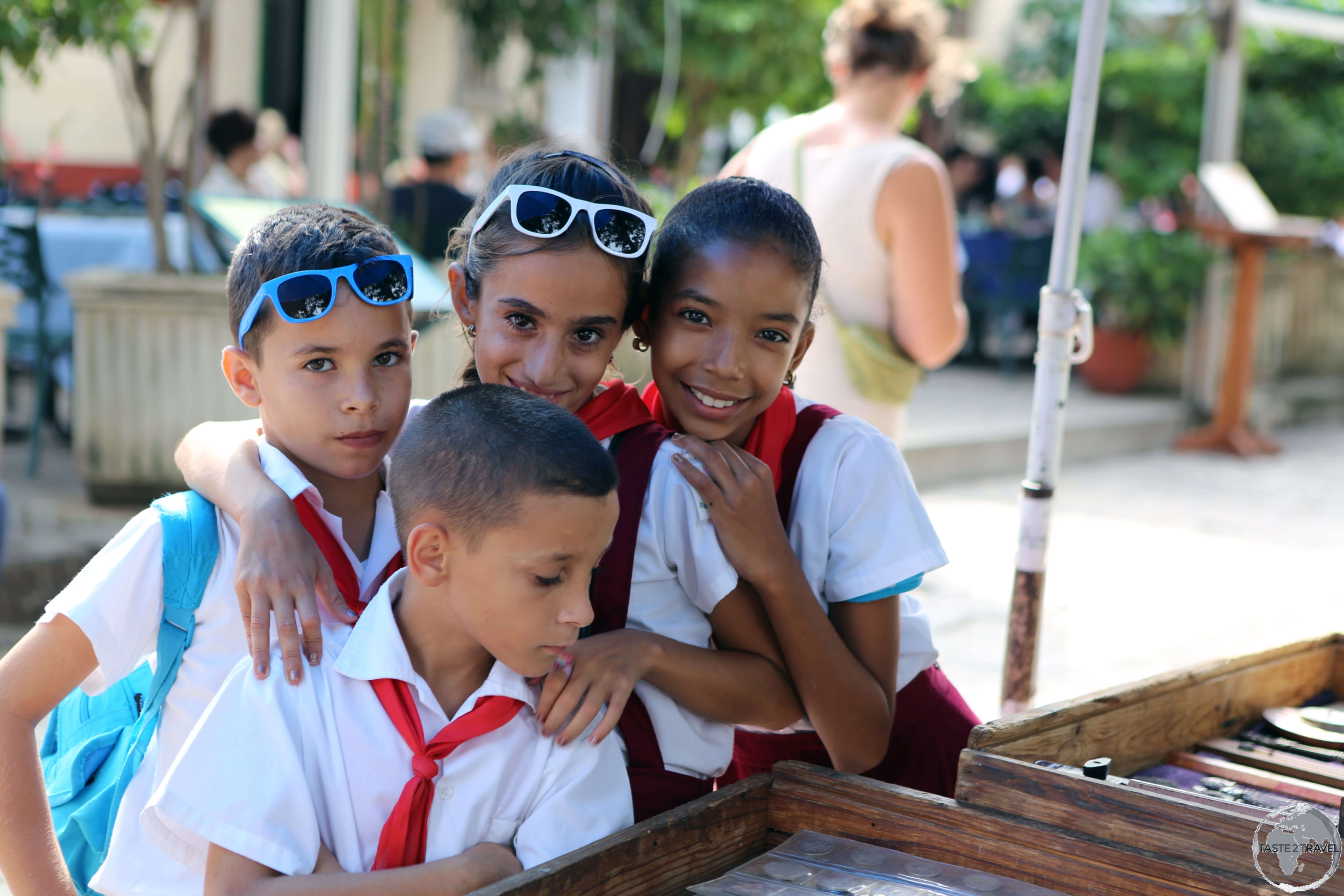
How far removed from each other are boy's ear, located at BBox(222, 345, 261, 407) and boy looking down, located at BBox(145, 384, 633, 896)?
43 cm

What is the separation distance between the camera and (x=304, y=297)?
5.32 ft

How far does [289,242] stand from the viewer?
1672 mm

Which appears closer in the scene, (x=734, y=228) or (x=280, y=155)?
(x=734, y=228)

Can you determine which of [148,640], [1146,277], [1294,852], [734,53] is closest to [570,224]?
[148,640]

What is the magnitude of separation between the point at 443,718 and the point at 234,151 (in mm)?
5948

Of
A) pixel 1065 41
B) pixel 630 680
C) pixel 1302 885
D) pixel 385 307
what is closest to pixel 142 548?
pixel 385 307

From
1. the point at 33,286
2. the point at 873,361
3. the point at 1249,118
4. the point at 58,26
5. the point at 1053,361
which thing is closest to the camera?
the point at 1053,361

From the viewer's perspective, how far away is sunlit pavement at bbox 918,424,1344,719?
4332mm

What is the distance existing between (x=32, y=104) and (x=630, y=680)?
32.4 feet

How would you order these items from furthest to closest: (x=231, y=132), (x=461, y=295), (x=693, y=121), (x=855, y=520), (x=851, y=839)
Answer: (x=693, y=121)
(x=231, y=132)
(x=461, y=295)
(x=855, y=520)
(x=851, y=839)

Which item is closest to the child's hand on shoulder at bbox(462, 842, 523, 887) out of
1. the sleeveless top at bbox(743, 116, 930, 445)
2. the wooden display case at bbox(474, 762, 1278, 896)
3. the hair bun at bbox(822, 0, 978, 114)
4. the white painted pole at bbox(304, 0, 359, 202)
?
the wooden display case at bbox(474, 762, 1278, 896)

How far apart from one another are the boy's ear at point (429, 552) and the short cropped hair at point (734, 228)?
0.52 meters

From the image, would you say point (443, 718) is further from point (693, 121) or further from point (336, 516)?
point (693, 121)

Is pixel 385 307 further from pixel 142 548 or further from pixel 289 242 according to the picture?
pixel 142 548
